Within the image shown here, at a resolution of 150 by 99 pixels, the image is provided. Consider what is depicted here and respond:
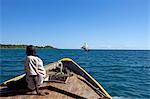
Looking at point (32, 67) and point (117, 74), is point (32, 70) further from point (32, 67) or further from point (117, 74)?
point (117, 74)

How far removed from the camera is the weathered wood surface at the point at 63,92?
866 centimetres

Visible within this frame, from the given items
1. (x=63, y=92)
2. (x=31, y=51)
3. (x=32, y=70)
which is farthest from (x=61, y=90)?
(x=31, y=51)

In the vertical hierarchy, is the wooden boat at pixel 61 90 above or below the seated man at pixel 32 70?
below

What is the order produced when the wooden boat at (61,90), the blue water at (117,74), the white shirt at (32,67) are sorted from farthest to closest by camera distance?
the blue water at (117,74)
the wooden boat at (61,90)
the white shirt at (32,67)

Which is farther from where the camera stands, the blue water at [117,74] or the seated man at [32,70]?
the blue water at [117,74]

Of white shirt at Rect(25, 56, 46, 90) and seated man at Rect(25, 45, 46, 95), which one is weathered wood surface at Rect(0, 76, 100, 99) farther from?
white shirt at Rect(25, 56, 46, 90)

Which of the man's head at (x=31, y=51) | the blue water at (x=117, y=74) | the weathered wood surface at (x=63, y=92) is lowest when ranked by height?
the blue water at (x=117, y=74)

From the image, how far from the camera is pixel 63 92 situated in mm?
9219

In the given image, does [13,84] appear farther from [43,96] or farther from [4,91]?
[43,96]

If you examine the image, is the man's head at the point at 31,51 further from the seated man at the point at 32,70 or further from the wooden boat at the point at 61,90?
the wooden boat at the point at 61,90

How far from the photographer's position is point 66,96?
8938 mm

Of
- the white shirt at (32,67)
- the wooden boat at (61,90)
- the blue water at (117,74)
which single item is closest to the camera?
the white shirt at (32,67)

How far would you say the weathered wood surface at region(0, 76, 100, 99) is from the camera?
8.66 meters

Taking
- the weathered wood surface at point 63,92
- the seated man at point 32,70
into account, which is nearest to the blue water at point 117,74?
the weathered wood surface at point 63,92
